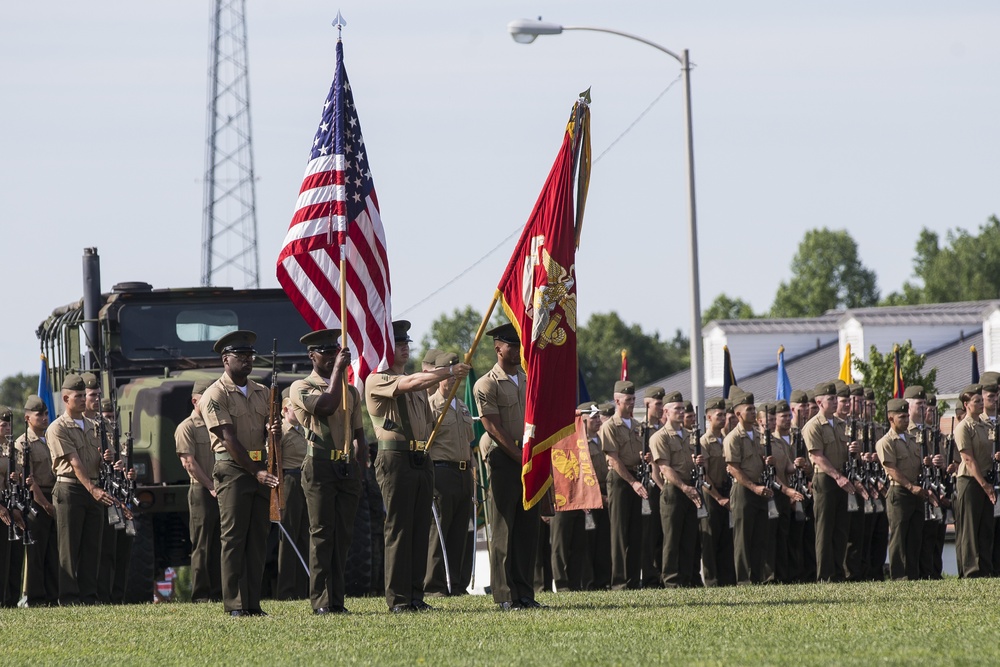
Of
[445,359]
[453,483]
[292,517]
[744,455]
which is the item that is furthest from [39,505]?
[744,455]

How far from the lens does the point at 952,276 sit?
77562 mm

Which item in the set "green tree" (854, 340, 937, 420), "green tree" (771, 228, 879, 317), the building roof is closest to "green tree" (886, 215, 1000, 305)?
"green tree" (771, 228, 879, 317)

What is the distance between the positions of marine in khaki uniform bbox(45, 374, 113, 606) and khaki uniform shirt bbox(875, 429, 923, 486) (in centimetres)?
669

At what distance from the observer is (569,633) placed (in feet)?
31.0

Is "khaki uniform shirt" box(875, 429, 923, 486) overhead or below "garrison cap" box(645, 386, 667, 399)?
below

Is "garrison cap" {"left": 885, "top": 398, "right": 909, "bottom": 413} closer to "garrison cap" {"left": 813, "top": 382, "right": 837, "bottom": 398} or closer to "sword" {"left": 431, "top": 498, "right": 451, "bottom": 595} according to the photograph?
"garrison cap" {"left": 813, "top": 382, "right": 837, "bottom": 398}

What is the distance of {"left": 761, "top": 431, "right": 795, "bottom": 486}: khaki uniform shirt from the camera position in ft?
52.6

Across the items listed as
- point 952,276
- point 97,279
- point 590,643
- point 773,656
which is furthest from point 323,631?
point 952,276

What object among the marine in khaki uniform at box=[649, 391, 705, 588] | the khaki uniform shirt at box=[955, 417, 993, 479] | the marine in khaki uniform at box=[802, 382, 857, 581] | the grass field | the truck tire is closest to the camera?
the grass field

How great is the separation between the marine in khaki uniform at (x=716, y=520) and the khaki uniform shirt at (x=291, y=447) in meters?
3.69

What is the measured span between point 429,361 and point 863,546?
556 cm

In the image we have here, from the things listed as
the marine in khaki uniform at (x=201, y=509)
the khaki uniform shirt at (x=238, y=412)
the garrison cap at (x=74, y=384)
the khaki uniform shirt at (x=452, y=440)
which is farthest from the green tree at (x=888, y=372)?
the khaki uniform shirt at (x=238, y=412)

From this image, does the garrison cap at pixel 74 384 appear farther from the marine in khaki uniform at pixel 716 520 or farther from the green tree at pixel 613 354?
the green tree at pixel 613 354

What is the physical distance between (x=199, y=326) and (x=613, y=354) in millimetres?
65165
